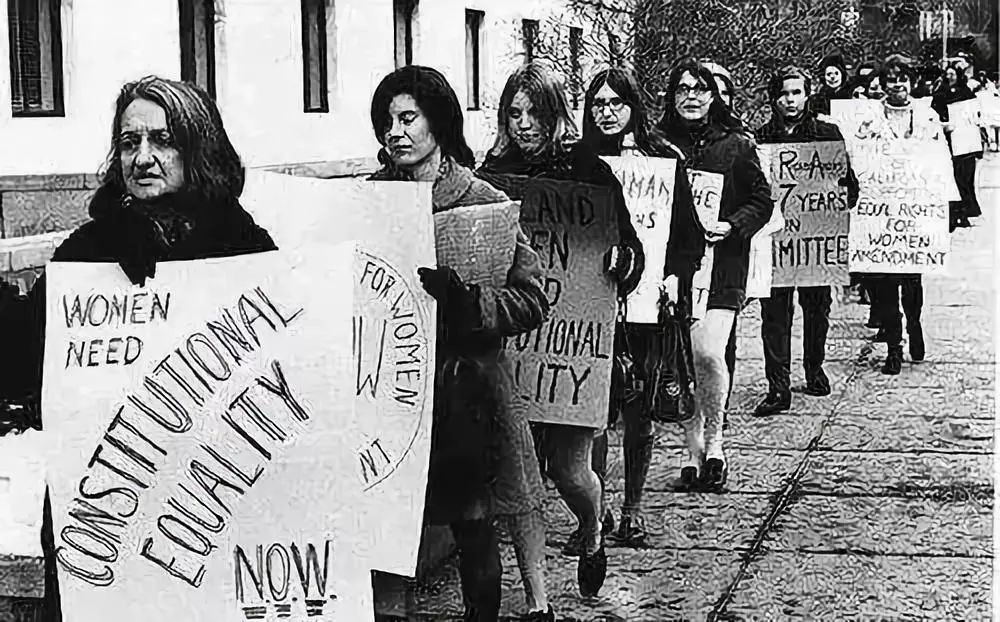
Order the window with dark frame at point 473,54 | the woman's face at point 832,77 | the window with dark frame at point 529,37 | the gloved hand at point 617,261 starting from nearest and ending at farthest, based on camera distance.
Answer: the window with dark frame at point 473,54
the window with dark frame at point 529,37
the gloved hand at point 617,261
the woman's face at point 832,77

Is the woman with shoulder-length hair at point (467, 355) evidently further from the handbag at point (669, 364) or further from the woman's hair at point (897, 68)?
the woman's hair at point (897, 68)

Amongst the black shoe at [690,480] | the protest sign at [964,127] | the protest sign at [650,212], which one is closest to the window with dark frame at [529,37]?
the protest sign at [650,212]

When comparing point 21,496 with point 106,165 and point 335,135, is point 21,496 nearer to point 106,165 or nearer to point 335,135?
point 106,165

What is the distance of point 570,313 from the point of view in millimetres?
5582

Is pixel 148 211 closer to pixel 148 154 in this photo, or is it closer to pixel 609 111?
pixel 148 154

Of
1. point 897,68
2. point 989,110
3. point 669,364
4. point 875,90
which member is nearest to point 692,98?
point 669,364

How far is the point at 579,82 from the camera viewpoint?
581 cm

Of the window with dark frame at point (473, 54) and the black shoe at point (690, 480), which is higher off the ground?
the window with dark frame at point (473, 54)

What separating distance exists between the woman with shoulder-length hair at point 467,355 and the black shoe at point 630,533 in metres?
1.45

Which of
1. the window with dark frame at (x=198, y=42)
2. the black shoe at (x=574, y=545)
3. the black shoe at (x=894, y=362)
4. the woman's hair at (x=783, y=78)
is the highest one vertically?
the window with dark frame at (x=198, y=42)

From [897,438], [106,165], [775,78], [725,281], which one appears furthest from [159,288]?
[897,438]

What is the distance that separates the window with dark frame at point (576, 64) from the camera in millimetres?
5750

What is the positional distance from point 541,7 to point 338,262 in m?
1.60

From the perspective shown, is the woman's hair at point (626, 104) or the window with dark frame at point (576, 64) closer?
the window with dark frame at point (576, 64)
